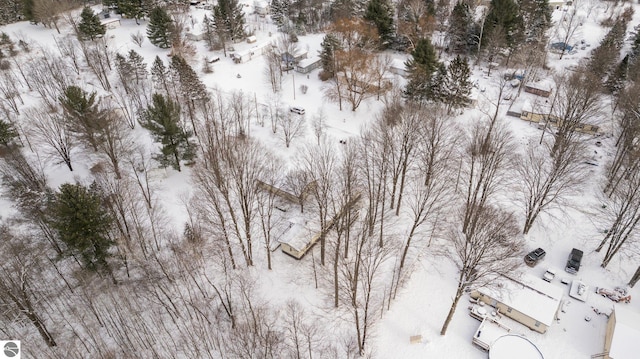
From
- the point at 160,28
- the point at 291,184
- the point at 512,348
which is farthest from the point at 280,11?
the point at 512,348

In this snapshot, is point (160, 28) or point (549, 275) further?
point (160, 28)

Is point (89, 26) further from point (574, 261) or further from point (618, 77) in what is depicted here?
point (618, 77)

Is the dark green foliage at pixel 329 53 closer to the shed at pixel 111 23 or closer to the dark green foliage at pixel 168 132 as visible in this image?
the dark green foliage at pixel 168 132

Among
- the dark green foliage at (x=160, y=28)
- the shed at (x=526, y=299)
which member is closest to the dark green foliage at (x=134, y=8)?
the dark green foliage at (x=160, y=28)

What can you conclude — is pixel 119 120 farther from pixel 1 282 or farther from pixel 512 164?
pixel 512 164

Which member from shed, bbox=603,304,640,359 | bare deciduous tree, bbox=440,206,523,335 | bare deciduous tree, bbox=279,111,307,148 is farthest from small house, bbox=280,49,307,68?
shed, bbox=603,304,640,359

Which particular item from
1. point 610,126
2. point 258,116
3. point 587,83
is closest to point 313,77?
point 258,116
